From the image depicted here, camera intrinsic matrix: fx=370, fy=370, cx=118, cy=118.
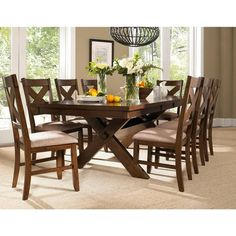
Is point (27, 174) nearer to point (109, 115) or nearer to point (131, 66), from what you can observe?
point (109, 115)

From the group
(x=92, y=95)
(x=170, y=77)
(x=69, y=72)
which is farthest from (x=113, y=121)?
(x=170, y=77)

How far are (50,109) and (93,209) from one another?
1162mm

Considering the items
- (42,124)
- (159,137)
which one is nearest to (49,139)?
(159,137)

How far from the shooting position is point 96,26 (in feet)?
20.8

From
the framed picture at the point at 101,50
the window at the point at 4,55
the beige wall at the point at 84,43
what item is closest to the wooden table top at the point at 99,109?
the window at the point at 4,55

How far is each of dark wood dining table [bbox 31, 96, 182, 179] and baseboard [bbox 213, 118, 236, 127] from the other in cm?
375

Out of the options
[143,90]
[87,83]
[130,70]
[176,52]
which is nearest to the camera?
[130,70]

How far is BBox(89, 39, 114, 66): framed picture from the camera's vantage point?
631 cm

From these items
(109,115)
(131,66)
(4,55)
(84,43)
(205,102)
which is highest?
(84,43)

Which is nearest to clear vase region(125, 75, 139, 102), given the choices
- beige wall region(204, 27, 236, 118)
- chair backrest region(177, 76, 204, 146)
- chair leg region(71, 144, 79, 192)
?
chair backrest region(177, 76, 204, 146)

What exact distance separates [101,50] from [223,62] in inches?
114

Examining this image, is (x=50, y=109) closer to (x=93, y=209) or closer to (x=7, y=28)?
(x=93, y=209)

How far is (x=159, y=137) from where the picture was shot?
3332mm

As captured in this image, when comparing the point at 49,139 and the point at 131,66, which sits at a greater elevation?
the point at 131,66
